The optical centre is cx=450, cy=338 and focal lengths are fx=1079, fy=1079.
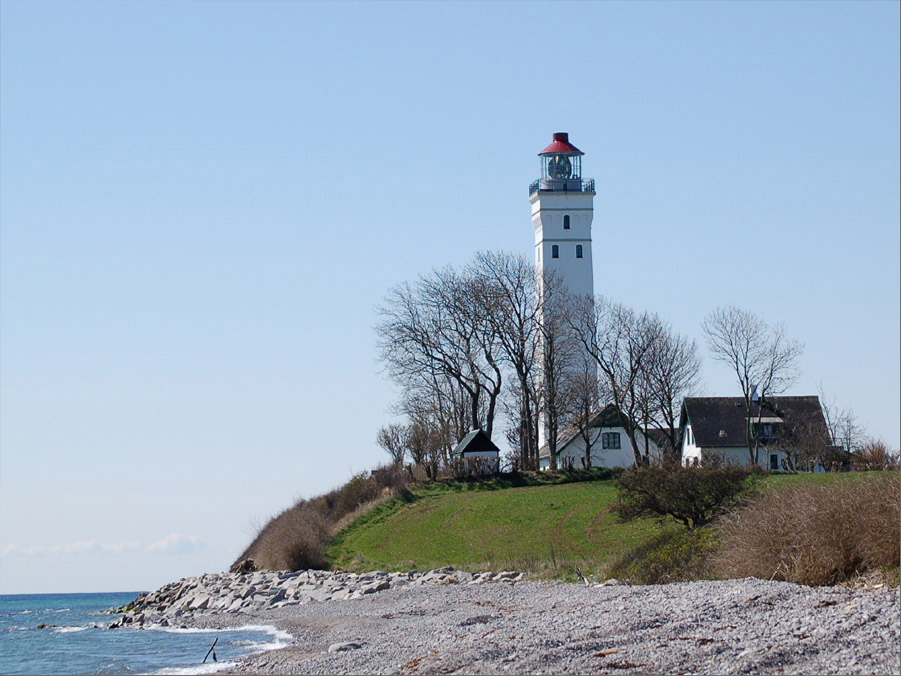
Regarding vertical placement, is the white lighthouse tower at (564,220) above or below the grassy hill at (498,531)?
above

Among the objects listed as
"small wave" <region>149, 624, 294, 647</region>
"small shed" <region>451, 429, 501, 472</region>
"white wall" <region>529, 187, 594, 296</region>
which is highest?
"white wall" <region>529, 187, 594, 296</region>

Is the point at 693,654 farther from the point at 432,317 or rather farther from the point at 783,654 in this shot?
the point at 432,317

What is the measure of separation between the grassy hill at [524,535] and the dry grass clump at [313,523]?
34.7 inches

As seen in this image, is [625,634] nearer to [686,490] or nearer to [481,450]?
[686,490]

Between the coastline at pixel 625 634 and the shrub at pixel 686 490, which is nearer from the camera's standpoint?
the coastline at pixel 625 634

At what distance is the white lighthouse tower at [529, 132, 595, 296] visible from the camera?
2490 inches

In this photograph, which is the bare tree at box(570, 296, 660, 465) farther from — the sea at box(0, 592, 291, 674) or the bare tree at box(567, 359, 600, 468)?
the sea at box(0, 592, 291, 674)

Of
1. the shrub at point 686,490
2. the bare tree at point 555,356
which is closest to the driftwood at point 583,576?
the shrub at point 686,490

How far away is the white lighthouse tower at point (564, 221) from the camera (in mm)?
63219

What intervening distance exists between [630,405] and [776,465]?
32.2ft

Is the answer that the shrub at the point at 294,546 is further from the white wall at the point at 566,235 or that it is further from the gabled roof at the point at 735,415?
the white wall at the point at 566,235

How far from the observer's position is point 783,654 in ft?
39.7

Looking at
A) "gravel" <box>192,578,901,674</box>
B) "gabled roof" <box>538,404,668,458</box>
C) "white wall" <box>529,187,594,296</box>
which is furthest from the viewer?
"white wall" <box>529,187,594,296</box>

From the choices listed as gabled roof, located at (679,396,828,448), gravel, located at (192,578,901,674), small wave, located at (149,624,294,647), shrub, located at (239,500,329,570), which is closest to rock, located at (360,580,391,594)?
small wave, located at (149,624,294,647)
